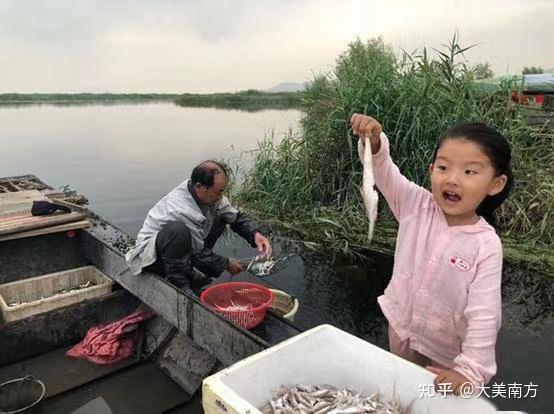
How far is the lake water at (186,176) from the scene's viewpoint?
4.71 meters

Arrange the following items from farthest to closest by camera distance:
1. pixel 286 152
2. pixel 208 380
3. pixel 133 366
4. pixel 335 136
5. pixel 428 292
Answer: pixel 286 152 < pixel 335 136 < pixel 133 366 < pixel 428 292 < pixel 208 380

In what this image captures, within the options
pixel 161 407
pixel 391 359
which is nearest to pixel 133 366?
pixel 161 407

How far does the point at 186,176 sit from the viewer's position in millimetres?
15773

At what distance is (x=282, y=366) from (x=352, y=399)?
1.03 feet

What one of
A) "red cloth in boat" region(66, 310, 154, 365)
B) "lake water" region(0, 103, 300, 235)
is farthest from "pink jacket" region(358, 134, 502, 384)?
"lake water" region(0, 103, 300, 235)

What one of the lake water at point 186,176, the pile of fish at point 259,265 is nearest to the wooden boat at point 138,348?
the pile of fish at point 259,265

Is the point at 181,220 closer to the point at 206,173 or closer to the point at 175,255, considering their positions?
the point at 175,255

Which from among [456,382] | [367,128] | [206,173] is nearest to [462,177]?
[367,128]

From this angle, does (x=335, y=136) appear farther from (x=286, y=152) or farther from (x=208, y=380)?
(x=208, y=380)

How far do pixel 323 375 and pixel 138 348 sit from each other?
2.86m

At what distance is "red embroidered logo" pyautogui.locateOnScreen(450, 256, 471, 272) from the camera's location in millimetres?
2018

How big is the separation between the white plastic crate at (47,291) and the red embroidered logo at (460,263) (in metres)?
3.83

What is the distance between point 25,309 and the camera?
4242 mm

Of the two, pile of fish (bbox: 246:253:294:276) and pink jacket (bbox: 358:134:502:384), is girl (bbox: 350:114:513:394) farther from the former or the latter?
pile of fish (bbox: 246:253:294:276)
